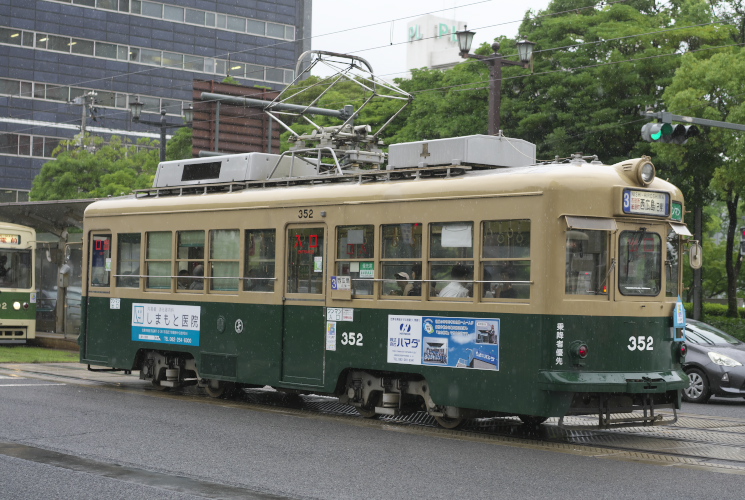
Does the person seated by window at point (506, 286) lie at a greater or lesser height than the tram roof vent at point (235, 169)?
lesser

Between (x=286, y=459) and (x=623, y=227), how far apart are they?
448 cm

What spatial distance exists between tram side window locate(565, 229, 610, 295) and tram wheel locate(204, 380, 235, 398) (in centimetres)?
600

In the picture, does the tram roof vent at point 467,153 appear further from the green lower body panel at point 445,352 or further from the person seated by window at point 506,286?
the green lower body panel at point 445,352

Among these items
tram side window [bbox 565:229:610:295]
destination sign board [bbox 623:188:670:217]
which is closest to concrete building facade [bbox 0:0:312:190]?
destination sign board [bbox 623:188:670:217]

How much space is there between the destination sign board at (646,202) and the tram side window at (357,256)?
3069mm

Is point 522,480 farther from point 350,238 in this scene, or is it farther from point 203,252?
point 203,252

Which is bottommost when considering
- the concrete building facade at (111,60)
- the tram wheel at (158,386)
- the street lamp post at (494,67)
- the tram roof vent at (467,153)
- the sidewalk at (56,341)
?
the tram wheel at (158,386)

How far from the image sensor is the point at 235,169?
15.1 m

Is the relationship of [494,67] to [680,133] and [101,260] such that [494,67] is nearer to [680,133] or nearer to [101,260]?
[680,133]

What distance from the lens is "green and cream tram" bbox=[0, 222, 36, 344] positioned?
25.8 meters

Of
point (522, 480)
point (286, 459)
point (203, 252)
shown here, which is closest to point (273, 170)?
point (203, 252)

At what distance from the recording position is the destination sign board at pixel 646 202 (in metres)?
11.2

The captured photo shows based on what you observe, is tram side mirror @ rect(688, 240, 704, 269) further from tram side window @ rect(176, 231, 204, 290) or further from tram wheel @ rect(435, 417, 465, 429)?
tram side window @ rect(176, 231, 204, 290)

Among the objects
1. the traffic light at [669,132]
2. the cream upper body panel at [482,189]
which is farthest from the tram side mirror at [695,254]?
the traffic light at [669,132]
